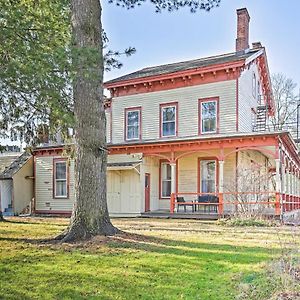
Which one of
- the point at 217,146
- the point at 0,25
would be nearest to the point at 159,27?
the point at 217,146

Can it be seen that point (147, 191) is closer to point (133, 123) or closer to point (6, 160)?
point (133, 123)

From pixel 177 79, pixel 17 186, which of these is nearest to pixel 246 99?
pixel 177 79

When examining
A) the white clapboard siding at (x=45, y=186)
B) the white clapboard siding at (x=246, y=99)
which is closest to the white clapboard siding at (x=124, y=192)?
the white clapboard siding at (x=45, y=186)

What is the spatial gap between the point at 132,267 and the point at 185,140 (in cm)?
1199

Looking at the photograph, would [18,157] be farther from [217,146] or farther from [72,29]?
[72,29]

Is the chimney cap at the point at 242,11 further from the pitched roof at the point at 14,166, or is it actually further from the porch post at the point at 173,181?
the pitched roof at the point at 14,166

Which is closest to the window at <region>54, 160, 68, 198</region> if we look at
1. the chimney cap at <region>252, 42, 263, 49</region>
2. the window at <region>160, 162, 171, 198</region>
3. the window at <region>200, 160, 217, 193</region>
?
the window at <region>160, 162, 171, 198</region>

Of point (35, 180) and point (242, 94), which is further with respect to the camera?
point (35, 180)

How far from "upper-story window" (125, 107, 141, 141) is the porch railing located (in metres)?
4.14

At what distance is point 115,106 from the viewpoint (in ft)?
74.4

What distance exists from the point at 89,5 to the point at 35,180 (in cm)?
1633

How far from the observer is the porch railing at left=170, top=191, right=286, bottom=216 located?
15426mm

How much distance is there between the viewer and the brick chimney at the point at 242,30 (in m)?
22.4

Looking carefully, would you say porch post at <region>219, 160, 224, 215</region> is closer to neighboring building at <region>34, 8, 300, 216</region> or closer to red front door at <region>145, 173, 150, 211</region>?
neighboring building at <region>34, 8, 300, 216</region>
